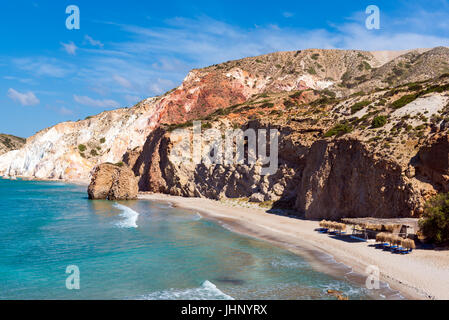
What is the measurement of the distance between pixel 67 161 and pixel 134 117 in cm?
2414

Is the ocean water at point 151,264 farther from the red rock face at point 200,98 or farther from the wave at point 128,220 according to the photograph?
the red rock face at point 200,98

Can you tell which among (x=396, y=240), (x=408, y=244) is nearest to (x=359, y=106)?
(x=396, y=240)

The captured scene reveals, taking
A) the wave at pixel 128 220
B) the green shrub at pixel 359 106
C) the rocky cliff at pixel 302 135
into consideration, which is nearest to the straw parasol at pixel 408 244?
the rocky cliff at pixel 302 135

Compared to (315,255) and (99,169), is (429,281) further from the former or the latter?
(99,169)

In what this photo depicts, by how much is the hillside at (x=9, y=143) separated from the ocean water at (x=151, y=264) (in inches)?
5733

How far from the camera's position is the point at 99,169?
2084 inches

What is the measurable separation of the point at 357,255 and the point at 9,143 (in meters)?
179

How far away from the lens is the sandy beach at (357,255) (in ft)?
46.9

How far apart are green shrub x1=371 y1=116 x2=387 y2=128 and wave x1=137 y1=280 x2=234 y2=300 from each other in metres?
21.0

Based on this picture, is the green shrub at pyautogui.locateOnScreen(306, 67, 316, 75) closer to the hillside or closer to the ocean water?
the ocean water

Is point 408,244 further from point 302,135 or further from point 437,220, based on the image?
point 302,135

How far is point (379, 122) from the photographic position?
29.0 meters
